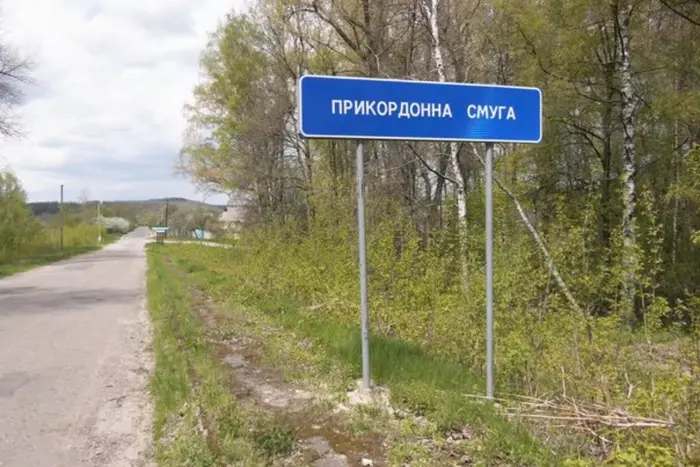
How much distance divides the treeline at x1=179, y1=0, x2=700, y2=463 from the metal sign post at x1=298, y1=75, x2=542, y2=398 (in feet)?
4.52

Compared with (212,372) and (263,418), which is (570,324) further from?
(212,372)

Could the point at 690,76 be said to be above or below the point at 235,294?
above

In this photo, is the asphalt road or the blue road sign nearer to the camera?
the blue road sign

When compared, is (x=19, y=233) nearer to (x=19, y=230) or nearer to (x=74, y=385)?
(x=19, y=230)

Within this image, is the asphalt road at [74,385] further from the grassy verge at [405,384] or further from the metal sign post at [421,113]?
the metal sign post at [421,113]

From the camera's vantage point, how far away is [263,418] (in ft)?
15.8

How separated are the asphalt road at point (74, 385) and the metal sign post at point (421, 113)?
9.57 feet

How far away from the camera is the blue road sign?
4.71 metres

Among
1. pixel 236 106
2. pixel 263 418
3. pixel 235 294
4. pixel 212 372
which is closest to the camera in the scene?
pixel 263 418

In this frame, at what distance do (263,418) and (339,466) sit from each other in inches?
41.7

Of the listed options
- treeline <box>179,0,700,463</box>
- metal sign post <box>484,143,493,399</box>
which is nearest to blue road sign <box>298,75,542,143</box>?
metal sign post <box>484,143,493,399</box>

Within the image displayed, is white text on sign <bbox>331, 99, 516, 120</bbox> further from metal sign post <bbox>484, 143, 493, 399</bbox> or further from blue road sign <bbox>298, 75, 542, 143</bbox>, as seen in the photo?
metal sign post <bbox>484, 143, 493, 399</bbox>

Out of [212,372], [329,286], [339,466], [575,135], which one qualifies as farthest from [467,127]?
[575,135]

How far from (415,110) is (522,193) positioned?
12.1 m
